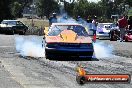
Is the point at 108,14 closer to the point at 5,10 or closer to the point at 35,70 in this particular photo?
the point at 5,10

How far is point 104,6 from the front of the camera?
389ft

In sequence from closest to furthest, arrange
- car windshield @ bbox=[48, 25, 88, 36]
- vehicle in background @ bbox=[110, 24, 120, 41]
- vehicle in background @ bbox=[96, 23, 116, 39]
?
car windshield @ bbox=[48, 25, 88, 36] → vehicle in background @ bbox=[110, 24, 120, 41] → vehicle in background @ bbox=[96, 23, 116, 39]

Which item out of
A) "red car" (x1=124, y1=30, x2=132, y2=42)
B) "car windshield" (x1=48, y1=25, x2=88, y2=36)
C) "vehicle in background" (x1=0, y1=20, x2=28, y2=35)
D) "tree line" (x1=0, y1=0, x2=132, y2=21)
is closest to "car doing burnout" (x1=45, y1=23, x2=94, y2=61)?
"car windshield" (x1=48, y1=25, x2=88, y2=36)

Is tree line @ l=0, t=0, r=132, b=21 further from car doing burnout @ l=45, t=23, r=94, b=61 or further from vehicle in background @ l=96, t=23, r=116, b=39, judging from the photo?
car doing burnout @ l=45, t=23, r=94, b=61

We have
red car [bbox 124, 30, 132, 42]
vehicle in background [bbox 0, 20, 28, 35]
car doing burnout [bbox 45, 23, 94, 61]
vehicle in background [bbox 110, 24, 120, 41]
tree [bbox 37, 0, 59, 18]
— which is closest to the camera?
car doing burnout [bbox 45, 23, 94, 61]

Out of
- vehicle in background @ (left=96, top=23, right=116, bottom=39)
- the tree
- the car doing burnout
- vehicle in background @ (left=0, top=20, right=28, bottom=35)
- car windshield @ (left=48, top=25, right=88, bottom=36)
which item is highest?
car windshield @ (left=48, top=25, right=88, bottom=36)

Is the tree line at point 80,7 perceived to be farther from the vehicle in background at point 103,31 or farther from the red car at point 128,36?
the red car at point 128,36

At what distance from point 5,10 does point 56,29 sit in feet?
157

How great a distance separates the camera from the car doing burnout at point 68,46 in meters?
15.7

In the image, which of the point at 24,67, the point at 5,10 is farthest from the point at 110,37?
the point at 5,10

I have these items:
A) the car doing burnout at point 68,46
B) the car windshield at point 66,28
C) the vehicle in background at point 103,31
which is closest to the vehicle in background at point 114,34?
the vehicle in background at point 103,31

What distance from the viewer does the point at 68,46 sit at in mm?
15758

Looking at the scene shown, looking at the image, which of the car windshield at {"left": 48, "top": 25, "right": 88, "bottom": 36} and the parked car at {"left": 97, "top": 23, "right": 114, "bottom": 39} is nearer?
the car windshield at {"left": 48, "top": 25, "right": 88, "bottom": 36}

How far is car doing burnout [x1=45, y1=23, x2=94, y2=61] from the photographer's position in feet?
51.4
